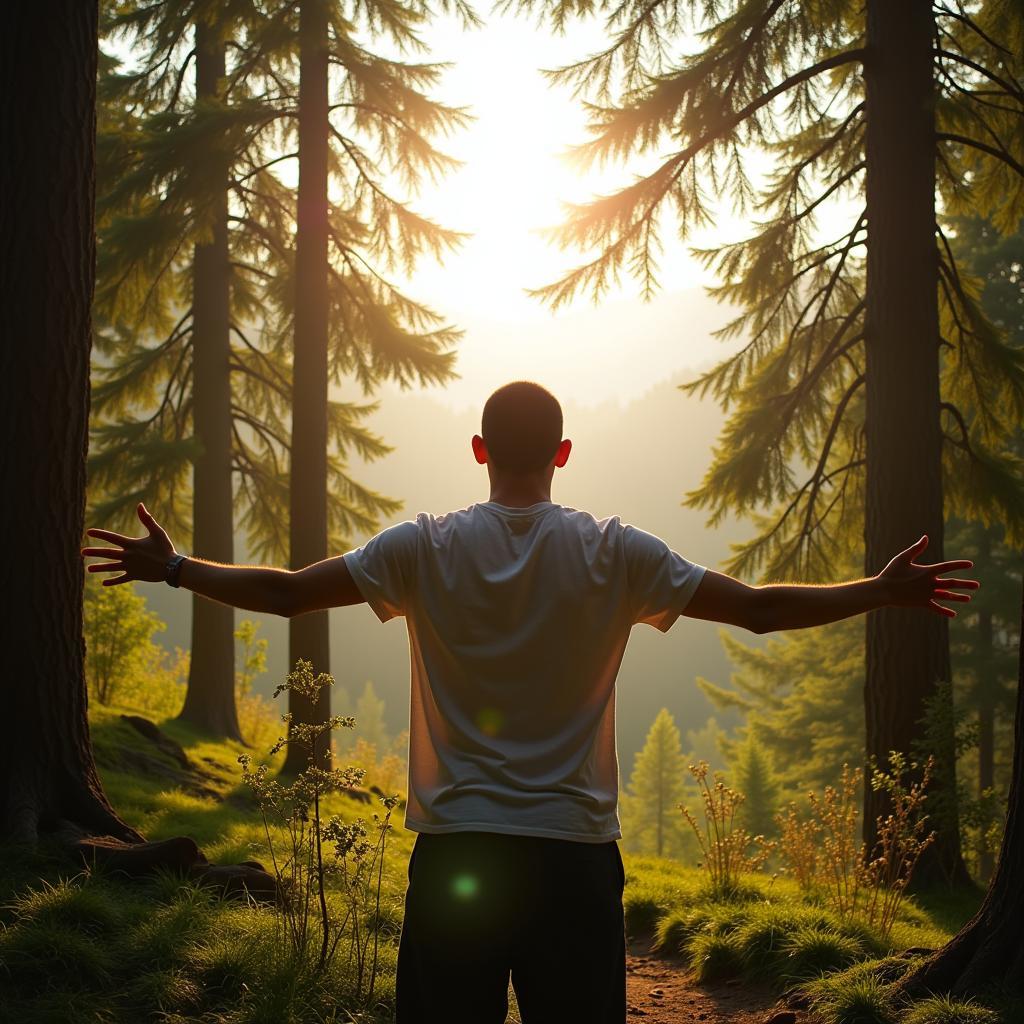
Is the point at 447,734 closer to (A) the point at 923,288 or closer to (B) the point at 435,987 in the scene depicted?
(B) the point at 435,987

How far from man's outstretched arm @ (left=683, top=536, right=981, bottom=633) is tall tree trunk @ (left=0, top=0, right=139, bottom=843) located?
377cm

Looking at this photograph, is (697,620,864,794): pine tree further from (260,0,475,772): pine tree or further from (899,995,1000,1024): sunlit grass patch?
(899,995,1000,1024): sunlit grass patch

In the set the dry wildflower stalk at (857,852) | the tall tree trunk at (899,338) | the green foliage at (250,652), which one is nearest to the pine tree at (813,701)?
the green foliage at (250,652)

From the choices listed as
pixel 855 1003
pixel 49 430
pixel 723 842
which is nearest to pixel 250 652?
pixel 723 842

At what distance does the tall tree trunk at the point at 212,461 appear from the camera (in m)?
13.1

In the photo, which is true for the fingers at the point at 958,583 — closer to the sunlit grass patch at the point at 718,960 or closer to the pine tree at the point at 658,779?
the sunlit grass patch at the point at 718,960

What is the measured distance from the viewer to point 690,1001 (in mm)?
4988

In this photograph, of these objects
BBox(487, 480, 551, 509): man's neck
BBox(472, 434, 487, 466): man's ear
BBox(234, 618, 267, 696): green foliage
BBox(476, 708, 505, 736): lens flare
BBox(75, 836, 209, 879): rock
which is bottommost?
BBox(75, 836, 209, 879): rock

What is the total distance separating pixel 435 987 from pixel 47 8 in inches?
210

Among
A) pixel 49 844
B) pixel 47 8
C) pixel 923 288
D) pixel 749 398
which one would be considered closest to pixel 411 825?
pixel 49 844

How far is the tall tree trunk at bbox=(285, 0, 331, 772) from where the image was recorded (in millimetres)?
11445

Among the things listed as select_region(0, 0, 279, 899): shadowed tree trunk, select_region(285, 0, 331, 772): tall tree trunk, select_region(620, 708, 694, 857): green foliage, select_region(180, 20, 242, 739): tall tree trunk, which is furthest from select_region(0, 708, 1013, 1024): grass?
select_region(620, 708, 694, 857): green foliage

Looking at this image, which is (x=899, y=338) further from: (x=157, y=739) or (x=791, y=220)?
(x=157, y=739)

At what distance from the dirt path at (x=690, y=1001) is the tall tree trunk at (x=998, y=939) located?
650 mm
